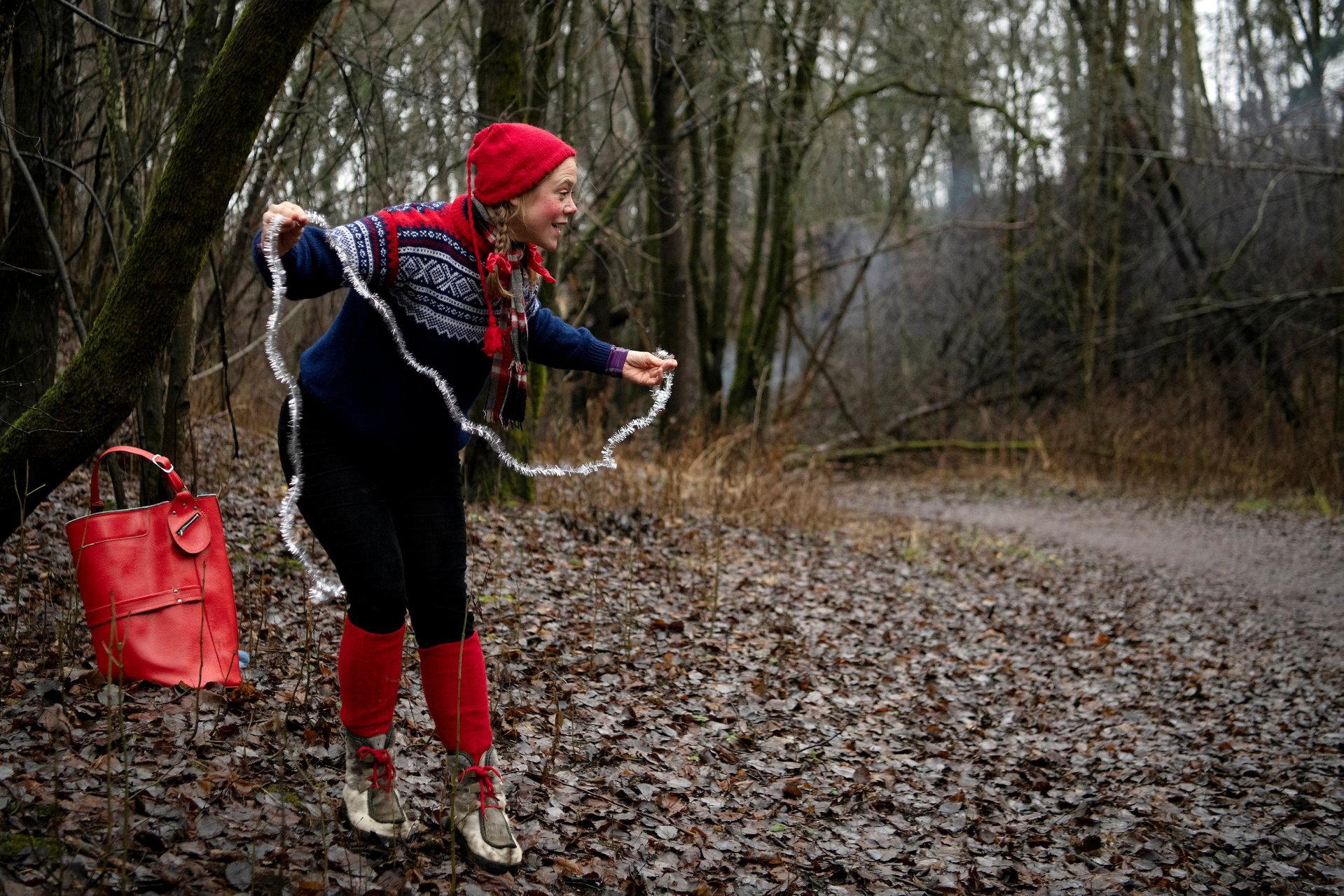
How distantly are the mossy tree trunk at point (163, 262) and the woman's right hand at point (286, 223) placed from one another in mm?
738

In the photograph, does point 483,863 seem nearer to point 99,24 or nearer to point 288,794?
point 288,794

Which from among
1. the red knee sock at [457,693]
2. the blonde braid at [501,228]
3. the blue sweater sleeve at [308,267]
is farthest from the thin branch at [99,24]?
the red knee sock at [457,693]

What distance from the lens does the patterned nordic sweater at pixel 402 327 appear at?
8.63 feet

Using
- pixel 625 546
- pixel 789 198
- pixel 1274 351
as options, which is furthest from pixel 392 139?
pixel 1274 351

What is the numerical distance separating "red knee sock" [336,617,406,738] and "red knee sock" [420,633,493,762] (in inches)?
3.9

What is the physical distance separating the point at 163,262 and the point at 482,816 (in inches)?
73.1

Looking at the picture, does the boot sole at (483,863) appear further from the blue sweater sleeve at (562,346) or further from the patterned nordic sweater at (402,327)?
the blue sweater sleeve at (562,346)

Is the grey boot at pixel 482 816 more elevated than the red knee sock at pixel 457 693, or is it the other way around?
the red knee sock at pixel 457 693

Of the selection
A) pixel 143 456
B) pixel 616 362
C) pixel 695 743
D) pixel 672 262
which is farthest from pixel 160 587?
pixel 672 262

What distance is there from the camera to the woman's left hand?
3.03 metres

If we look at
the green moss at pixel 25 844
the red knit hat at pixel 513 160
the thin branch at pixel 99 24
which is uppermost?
the thin branch at pixel 99 24

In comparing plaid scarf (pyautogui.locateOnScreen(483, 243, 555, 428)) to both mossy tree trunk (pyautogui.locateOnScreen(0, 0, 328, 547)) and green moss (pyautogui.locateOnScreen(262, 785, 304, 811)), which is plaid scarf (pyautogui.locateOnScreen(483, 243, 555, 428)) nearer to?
mossy tree trunk (pyautogui.locateOnScreen(0, 0, 328, 547))

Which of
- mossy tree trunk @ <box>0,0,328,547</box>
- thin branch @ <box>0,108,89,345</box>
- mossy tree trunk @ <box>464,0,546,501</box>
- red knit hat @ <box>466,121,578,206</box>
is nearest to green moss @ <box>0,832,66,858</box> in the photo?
mossy tree trunk @ <box>0,0,328,547</box>

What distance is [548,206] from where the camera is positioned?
9.13ft
